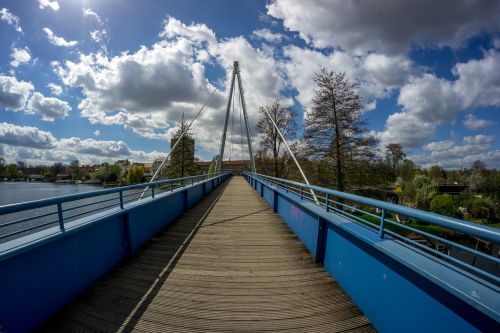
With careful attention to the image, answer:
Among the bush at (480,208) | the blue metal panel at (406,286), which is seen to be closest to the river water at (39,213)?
the blue metal panel at (406,286)

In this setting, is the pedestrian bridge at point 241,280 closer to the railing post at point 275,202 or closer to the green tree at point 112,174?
the railing post at point 275,202

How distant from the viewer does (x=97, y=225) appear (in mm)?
3662

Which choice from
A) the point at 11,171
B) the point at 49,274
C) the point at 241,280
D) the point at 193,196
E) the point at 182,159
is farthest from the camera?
the point at 11,171

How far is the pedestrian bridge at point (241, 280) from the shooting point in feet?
6.42

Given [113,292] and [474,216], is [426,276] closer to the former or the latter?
[113,292]

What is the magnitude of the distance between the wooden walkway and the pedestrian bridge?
2cm

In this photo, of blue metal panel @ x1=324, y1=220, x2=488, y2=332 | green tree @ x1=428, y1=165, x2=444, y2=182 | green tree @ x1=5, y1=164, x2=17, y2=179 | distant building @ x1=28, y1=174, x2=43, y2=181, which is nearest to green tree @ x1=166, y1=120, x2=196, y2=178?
blue metal panel @ x1=324, y1=220, x2=488, y2=332

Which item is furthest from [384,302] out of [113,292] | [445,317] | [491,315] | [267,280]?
[113,292]

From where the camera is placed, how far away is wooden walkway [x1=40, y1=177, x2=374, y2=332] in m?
2.70

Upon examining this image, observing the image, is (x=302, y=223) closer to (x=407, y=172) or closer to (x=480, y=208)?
(x=480, y=208)

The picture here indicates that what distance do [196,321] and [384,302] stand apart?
6.64ft

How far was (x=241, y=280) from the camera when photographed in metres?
3.69

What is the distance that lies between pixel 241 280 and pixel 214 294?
1.76 feet

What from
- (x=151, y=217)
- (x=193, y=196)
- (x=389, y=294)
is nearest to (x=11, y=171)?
(x=193, y=196)
